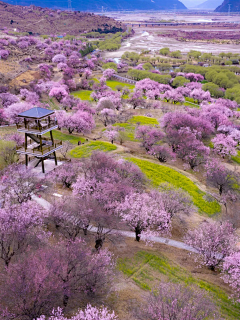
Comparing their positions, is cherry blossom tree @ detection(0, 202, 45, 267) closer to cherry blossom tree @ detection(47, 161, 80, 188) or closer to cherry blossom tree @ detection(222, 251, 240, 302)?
cherry blossom tree @ detection(47, 161, 80, 188)

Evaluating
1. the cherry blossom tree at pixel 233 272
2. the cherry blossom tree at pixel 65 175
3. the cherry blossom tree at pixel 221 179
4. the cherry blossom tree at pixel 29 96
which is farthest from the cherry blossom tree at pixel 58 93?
the cherry blossom tree at pixel 233 272

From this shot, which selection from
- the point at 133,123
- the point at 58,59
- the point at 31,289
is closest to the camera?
the point at 31,289

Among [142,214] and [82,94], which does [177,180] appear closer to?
[142,214]

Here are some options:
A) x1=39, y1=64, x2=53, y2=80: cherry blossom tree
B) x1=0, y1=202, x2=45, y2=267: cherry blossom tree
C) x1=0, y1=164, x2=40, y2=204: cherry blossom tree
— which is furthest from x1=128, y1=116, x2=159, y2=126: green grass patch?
x1=39, y1=64, x2=53, y2=80: cherry blossom tree

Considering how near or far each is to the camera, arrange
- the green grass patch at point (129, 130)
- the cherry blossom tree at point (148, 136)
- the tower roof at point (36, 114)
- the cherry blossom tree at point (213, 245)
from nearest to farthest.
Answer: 1. the cherry blossom tree at point (213, 245)
2. the tower roof at point (36, 114)
3. the cherry blossom tree at point (148, 136)
4. the green grass patch at point (129, 130)

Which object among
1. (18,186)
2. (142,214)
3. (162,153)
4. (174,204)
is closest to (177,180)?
(162,153)

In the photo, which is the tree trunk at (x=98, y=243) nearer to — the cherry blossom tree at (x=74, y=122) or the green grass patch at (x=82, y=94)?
the cherry blossom tree at (x=74, y=122)
